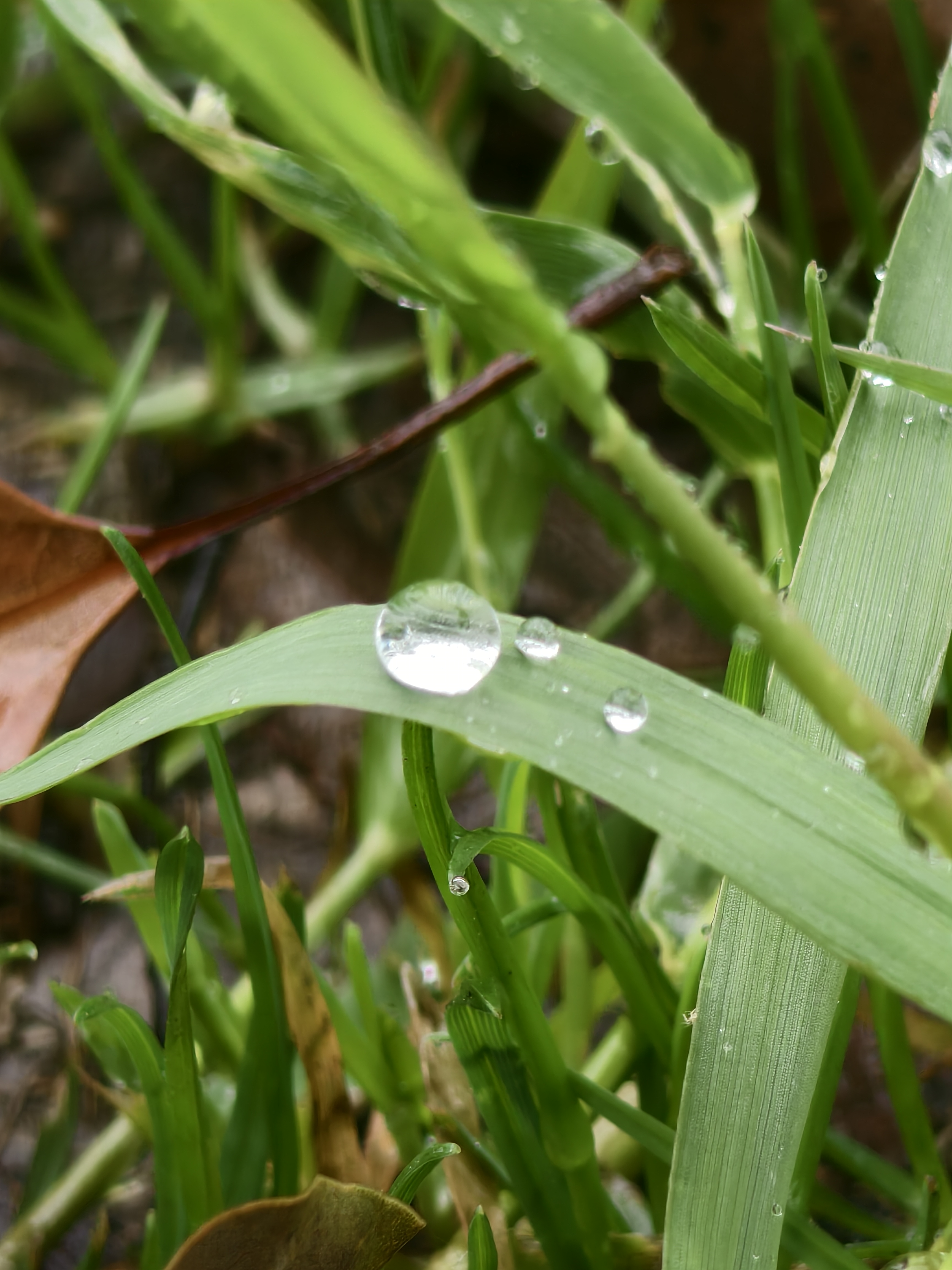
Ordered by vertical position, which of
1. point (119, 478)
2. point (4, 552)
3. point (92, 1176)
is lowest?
point (92, 1176)

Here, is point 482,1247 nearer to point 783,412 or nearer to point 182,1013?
point 182,1013

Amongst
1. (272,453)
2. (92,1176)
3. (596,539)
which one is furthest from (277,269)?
(92,1176)

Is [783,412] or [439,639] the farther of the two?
[783,412]

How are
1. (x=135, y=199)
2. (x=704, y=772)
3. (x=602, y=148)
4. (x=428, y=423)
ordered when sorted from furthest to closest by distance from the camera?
(x=135, y=199), (x=602, y=148), (x=428, y=423), (x=704, y=772)

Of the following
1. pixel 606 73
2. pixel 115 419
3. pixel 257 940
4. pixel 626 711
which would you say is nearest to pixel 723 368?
pixel 606 73

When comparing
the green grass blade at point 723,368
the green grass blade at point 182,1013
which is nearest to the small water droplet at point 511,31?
the green grass blade at point 723,368

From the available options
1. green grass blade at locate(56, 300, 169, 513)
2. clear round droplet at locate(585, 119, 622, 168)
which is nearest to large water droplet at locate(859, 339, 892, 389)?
clear round droplet at locate(585, 119, 622, 168)

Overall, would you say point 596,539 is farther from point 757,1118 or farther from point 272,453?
point 757,1118
